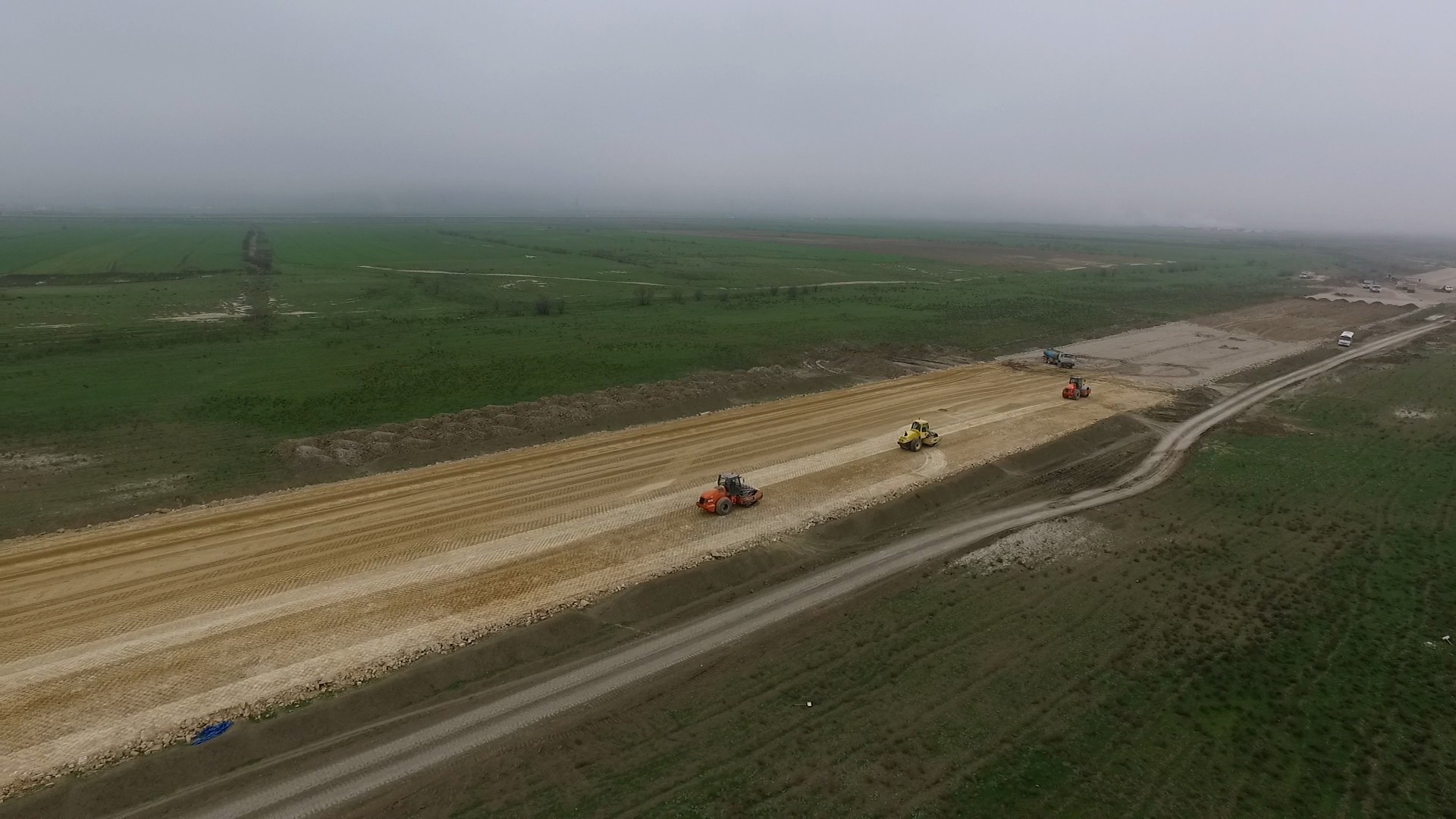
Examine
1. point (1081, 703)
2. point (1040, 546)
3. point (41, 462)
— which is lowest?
point (1081, 703)

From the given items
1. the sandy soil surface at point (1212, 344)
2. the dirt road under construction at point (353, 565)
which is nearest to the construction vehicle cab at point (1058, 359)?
the sandy soil surface at point (1212, 344)

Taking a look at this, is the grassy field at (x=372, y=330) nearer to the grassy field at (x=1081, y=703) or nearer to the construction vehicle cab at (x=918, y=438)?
the construction vehicle cab at (x=918, y=438)

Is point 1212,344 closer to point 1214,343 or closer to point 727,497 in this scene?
point 1214,343


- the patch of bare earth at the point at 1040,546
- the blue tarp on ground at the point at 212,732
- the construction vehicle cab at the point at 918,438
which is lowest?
the blue tarp on ground at the point at 212,732

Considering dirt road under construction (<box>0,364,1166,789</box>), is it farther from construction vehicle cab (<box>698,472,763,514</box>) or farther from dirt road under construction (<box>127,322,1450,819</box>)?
dirt road under construction (<box>127,322,1450,819</box>)

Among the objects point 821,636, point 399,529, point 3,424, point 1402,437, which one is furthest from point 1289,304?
point 3,424

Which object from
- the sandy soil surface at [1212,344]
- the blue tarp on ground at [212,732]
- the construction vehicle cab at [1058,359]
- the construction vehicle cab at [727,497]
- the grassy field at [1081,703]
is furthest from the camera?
the sandy soil surface at [1212,344]

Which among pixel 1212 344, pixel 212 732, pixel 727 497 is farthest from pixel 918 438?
pixel 1212 344
